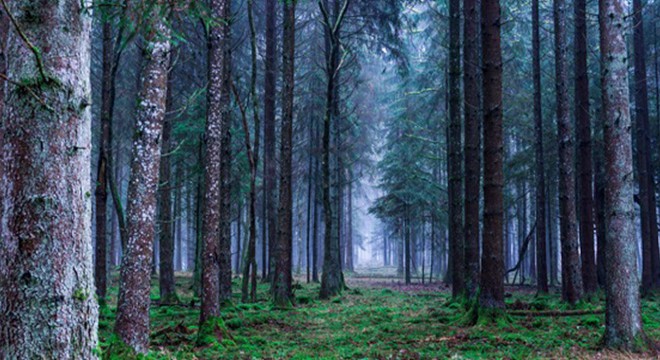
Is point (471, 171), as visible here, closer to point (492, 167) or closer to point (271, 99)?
point (492, 167)

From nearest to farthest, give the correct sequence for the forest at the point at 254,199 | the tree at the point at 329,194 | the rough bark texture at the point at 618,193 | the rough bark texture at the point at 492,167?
the forest at the point at 254,199 < the rough bark texture at the point at 618,193 < the rough bark texture at the point at 492,167 < the tree at the point at 329,194

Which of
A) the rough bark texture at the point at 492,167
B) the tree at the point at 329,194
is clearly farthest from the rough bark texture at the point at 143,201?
the tree at the point at 329,194

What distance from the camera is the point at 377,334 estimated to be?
9.92 m

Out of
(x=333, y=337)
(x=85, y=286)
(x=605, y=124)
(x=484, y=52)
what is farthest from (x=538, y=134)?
(x=85, y=286)

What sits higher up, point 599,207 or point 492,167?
point 492,167

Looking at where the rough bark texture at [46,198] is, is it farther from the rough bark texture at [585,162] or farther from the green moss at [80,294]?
the rough bark texture at [585,162]

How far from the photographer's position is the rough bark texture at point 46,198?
340 cm

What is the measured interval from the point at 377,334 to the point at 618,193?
5.16 metres

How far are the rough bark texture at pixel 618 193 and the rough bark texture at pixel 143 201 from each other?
6.83 meters

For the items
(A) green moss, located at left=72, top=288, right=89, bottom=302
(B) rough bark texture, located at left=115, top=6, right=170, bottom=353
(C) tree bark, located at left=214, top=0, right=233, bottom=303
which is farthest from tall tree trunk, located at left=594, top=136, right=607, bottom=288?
(A) green moss, located at left=72, top=288, right=89, bottom=302

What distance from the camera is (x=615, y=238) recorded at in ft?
24.4

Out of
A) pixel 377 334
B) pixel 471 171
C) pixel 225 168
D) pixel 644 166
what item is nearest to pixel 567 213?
pixel 471 171

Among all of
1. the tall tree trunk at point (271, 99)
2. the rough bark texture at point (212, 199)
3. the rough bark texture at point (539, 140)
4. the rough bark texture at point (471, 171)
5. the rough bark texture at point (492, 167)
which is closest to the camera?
the rough bark texture at point (212, 199)

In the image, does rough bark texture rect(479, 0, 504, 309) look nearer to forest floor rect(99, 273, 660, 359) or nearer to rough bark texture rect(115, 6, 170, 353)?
forest floor rect(99, 273, 660, 359)
